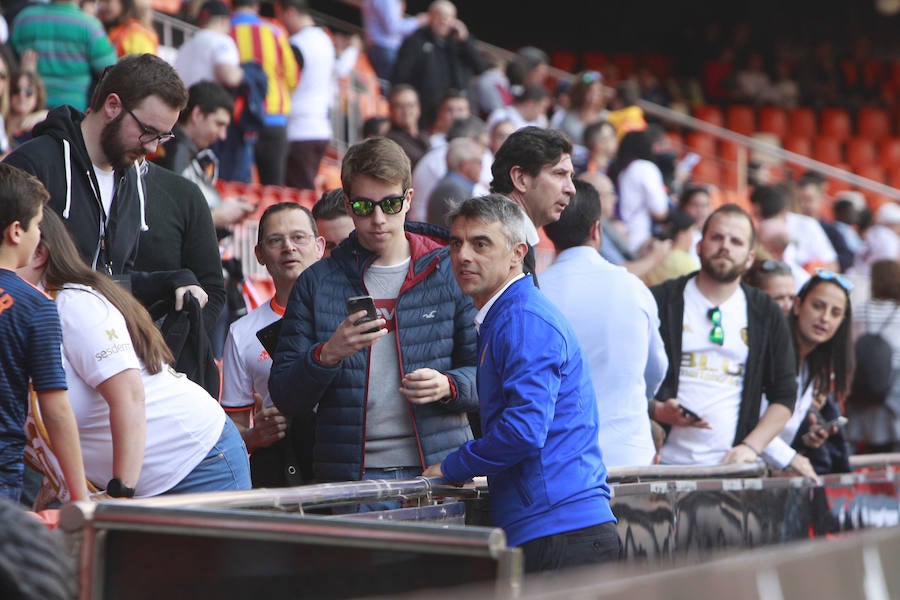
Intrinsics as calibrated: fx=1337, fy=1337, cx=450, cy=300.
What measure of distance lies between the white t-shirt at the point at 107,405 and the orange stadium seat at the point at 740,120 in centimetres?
1819

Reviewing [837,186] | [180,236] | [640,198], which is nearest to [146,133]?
[180,236]

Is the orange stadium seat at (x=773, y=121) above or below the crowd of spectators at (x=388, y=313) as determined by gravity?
above

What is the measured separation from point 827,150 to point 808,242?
9.35 metres

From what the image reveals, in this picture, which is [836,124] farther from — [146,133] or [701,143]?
[146,133]

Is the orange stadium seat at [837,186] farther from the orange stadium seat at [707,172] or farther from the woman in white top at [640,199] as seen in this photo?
the woman in white top at [640,199]

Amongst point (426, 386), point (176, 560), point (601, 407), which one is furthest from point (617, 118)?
point (176, 560)

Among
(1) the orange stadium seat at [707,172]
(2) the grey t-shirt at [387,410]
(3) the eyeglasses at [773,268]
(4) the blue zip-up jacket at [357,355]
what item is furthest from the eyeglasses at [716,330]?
(1) the orange stadium seat at [707,172]

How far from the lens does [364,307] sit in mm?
3703

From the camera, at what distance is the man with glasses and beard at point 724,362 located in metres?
5.54

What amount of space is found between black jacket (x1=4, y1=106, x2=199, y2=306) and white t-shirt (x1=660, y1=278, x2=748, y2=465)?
7.47 feet

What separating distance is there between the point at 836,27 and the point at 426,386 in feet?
72.8

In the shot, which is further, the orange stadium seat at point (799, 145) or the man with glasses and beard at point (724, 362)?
the orange stadium seat at point (799, 145)

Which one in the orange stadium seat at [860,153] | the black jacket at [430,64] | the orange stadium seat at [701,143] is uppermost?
the orange stadium seat at [860,153]

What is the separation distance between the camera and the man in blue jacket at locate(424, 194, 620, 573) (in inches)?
136
